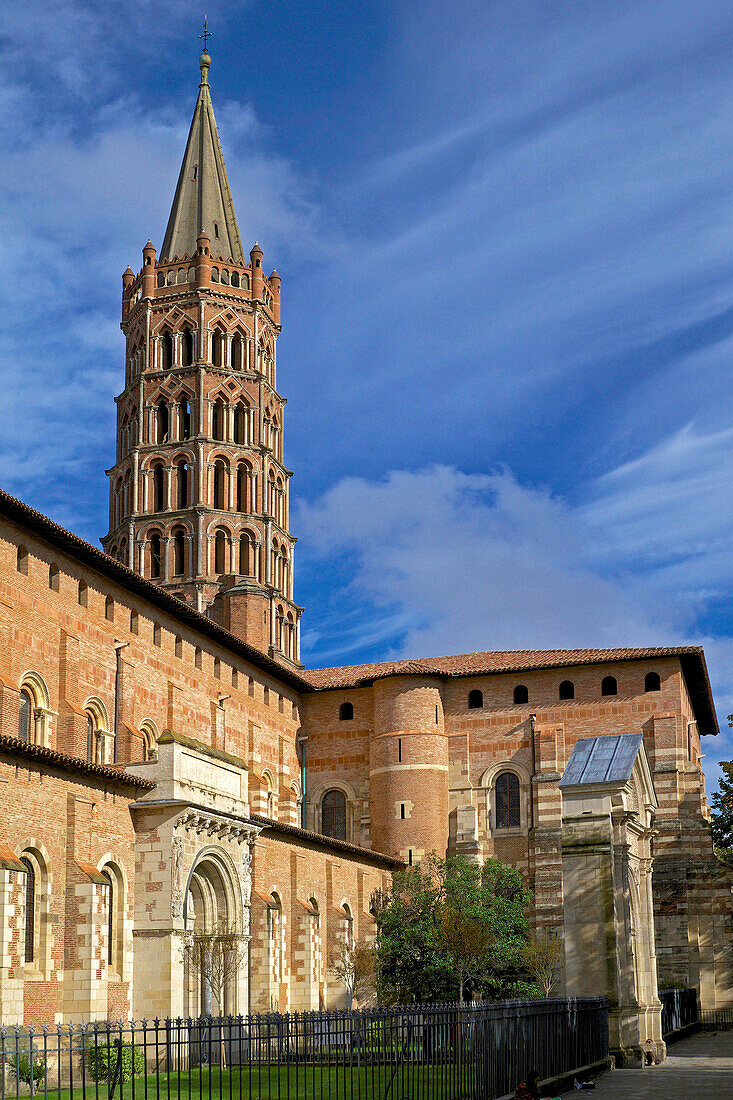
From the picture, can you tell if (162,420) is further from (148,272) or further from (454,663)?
(454,663)

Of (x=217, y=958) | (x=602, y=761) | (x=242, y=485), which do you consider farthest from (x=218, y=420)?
(x=602, y=761)

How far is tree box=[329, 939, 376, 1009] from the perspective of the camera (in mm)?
43800

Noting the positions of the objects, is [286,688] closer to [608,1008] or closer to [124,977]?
[124,977]

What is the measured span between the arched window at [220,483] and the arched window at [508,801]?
21.6m

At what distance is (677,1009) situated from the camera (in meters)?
37.4

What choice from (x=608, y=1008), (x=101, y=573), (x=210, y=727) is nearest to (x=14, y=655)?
(x=101, y=573)

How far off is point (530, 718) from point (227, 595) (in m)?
14.2

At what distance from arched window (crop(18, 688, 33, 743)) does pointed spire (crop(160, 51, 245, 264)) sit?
41742 millimetres

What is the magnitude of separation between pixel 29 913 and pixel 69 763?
3.06 meters

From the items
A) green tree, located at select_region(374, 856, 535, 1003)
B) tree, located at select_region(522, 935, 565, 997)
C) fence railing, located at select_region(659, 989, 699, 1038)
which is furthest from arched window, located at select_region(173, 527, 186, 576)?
fence railing, located at select_region(659, 989, 699, 1038)

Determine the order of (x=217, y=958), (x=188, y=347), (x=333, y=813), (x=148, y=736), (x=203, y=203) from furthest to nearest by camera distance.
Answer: (x=203, y=203)
(x=188, y=347)
(x=333, y=813)
(x=148, y=736)
(x=217, y=958)

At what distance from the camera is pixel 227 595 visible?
2275 inches

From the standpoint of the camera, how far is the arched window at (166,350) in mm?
69125

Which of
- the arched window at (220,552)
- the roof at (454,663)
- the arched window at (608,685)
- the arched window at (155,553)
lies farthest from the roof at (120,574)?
the arched window at (155,553)
